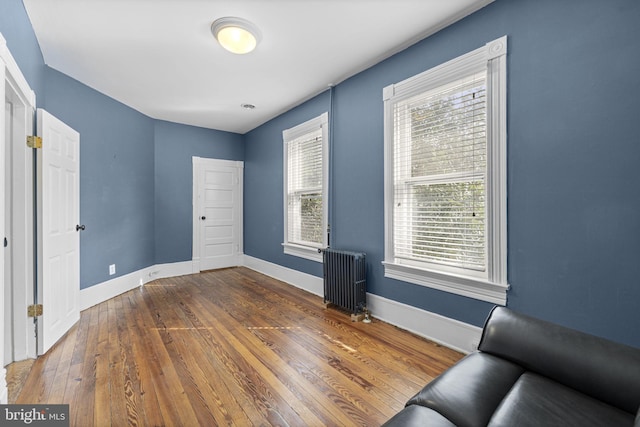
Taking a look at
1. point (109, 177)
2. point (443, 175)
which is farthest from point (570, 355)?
point (109, 177)

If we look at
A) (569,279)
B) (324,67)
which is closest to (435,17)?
(324,67)

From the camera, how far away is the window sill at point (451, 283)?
223cm

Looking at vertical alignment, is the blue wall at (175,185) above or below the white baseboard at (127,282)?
above

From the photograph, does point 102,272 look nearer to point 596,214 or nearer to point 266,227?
point 266,227

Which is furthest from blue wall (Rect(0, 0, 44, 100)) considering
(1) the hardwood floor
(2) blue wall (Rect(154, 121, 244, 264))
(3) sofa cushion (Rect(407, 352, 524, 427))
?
(3) sofa cushion (Rect(407, 352, 524, 427))

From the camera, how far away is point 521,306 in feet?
6.94

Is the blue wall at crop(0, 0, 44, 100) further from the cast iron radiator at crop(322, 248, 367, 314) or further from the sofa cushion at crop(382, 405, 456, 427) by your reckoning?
the cast iron radiator at crop(322, 248, 367, 314)

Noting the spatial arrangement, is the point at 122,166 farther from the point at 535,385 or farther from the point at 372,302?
the point at 535,385

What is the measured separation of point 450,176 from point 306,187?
223cm

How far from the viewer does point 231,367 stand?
2.27 meters

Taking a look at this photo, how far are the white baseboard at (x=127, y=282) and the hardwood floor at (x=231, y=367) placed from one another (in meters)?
0.26

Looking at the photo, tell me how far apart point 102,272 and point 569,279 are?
4850 millimetres

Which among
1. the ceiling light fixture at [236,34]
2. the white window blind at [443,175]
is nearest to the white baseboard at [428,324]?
the white window blind at [443,175]

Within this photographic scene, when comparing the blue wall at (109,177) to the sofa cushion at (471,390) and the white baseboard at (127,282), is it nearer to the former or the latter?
the white baseboard at (127,282)
